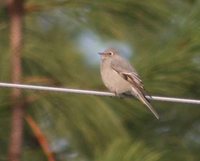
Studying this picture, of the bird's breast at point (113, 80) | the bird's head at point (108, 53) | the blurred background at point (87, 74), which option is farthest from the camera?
the bird's head at point (108, 53)

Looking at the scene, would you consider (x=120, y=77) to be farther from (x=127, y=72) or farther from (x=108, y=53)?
(x=108, y=53)

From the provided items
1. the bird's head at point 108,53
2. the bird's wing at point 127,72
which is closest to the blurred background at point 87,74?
the bird's wing at point 127,72

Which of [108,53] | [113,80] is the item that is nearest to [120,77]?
[113,80]

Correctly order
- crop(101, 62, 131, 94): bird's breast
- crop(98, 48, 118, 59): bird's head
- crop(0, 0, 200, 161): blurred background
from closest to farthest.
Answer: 1. crop(0, 0, 200, 161): blurred background
2. crop(101, 62, 131, 94): bird's breast
3. crop(98, 48, 118, 59): bird's head

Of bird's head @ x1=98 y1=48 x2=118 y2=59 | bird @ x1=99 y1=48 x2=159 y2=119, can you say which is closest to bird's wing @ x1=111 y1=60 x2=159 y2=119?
bird @ x1=99 y1=48 x2=159 y2=119

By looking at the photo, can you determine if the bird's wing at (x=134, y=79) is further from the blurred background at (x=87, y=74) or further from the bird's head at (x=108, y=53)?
the bird's head at (x=108, y=53)

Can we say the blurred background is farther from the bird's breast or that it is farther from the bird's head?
the bird's head

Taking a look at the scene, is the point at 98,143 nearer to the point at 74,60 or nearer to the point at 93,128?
the point at 93,128
